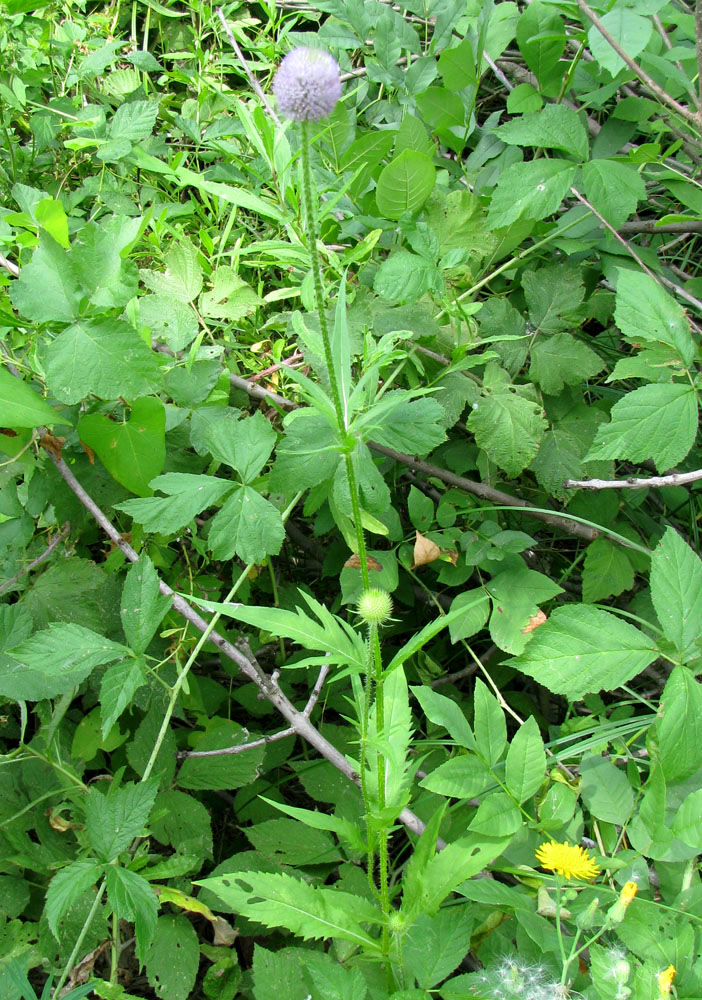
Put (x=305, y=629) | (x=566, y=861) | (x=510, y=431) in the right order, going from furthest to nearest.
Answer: (x=510, y=431), (x=566, y=861), (x=305, y=629)

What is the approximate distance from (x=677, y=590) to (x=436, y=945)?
66 cm

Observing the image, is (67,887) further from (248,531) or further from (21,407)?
(21,407)

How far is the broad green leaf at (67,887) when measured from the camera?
112cm

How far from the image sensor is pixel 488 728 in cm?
125

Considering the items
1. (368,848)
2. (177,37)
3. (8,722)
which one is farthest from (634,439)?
(177,37)

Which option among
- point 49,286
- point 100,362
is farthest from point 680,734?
point 49,286

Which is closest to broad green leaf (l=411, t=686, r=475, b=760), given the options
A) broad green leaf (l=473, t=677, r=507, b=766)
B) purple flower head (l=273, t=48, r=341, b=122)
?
broad green leaf (l=473, t=677, r=507, b=766)

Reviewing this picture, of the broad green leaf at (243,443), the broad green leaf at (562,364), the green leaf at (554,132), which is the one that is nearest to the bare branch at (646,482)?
the broad green leaf at (562,364)

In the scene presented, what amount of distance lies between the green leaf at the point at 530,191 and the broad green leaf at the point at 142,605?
0.99m

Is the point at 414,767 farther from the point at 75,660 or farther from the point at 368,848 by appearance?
the point at 75,660

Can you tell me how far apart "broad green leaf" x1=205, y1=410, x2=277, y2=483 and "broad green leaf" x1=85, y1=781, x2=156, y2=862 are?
568 millimetres

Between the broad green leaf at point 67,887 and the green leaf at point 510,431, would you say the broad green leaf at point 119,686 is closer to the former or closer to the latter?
the broad green leaf at point 67,887

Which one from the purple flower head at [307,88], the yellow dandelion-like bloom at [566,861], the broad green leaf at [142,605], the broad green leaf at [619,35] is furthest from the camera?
the broad green leaf at [619,35]

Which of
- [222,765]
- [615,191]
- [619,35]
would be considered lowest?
[222,765]
